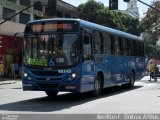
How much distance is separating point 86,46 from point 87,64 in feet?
2.29

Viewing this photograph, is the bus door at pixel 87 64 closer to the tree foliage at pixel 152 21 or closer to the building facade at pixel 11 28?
the building facade at pixel 11 28

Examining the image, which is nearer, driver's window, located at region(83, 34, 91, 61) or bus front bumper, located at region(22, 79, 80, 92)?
bus front bumper, located at region(22, 79, 80, 92)

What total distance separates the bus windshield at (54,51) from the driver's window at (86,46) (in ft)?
1.75

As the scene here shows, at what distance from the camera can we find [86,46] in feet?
52.6

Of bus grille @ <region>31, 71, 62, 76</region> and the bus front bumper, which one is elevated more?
bus grille @ <region>31, 71, 62, 76</region>

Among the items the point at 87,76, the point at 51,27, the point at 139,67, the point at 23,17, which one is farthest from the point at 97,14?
the point at 51,27

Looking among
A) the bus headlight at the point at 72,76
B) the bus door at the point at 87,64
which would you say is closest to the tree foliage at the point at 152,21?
the bus door at the point at 87,64

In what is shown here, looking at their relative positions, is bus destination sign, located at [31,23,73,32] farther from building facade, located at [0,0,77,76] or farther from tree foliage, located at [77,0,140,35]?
tree foliage, located at [77,0,140,35]

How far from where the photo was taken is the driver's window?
15773 mm

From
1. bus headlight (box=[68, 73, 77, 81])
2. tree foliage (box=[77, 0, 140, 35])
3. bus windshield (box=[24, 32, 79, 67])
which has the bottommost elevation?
bus headlight (box=[68, 73, 77, 81])

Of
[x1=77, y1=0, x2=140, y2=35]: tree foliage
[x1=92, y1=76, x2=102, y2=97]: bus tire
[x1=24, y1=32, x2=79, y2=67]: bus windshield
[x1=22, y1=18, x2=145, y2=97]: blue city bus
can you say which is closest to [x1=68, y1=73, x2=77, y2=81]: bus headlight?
[x1=22, y1=18, x2=145, y2=97]: blue city bus

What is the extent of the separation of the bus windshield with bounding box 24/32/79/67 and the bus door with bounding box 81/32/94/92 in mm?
533

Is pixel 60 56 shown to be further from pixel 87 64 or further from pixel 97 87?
pixel 97 87

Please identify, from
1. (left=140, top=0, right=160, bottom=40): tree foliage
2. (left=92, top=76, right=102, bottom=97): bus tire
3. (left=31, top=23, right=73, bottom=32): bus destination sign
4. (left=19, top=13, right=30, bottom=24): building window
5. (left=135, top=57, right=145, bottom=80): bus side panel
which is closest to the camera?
(left=31, top=23, right=73, bottom=32): bus destination sign
